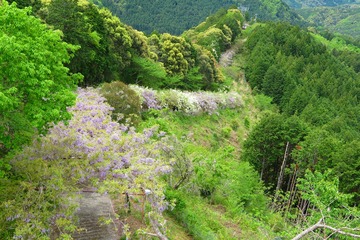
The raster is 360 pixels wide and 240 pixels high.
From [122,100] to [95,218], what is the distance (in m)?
10.1

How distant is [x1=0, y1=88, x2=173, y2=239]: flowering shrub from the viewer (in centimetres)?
903

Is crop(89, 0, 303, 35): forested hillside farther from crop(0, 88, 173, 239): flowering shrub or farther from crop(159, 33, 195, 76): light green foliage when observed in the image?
crop(0, 88, 173, 239): flowering shrub

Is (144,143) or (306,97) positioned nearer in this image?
(144,143)

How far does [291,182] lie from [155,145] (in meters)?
25.2

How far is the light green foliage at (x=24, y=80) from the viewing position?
8.17 m

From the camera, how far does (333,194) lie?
51.8 ft

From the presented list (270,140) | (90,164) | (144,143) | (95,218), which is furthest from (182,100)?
(90,164)

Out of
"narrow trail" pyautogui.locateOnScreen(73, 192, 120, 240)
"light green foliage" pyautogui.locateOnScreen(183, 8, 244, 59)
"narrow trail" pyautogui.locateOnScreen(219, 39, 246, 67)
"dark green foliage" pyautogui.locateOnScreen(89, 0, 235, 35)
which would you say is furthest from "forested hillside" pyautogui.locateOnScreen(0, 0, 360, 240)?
"dark green foliage" pyautogui.locateOnScreen(89, 0, 235, 35)

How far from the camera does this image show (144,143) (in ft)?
43.7

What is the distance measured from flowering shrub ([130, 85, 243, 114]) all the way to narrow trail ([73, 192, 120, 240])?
12798mm

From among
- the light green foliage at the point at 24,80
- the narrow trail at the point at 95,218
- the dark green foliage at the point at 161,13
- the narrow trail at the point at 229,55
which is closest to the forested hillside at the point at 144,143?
the light green foliage at the point at 24,80

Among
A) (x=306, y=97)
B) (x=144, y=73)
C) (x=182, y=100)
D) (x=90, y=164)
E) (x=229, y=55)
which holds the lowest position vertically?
(x=182, y=100)

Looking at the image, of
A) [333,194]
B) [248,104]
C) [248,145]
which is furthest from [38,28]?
[248,104]

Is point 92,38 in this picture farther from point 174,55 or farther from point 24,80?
point 174,55
